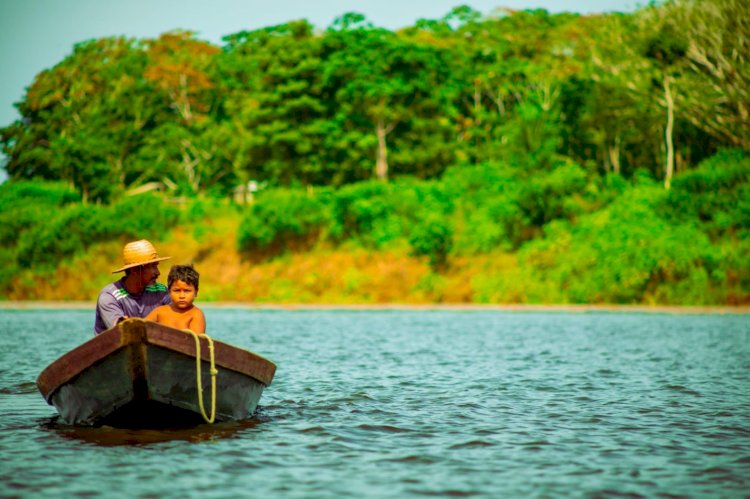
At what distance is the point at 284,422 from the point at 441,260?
30931 mm

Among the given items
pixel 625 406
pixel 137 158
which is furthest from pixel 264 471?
pixel 137 158

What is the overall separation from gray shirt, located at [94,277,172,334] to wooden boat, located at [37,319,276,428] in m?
0.72

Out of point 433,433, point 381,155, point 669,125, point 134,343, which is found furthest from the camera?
point 381,155

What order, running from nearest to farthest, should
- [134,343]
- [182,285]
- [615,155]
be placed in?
[134,343], [182,285], [615,155]

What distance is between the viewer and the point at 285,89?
49.8 meters

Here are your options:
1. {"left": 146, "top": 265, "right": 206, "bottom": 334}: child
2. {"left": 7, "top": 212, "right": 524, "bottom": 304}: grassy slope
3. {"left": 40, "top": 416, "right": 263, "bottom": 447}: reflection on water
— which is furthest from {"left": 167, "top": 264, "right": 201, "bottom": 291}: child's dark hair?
{"left": 7, "top": 212, "right": 524, "bottom": 304}: grassy slope

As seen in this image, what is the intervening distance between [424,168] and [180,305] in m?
44.2

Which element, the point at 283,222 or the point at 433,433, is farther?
the point at 283,222

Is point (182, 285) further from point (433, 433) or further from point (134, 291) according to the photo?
point (433, 433)

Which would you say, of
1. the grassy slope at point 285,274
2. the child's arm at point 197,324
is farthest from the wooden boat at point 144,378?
the grassy slope at point 285,274

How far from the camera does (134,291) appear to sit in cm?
1101

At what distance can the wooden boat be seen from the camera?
976 centimetres

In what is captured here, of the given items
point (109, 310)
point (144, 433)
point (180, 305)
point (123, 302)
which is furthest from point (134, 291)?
point (144, 433)

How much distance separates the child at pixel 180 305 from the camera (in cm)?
1040
